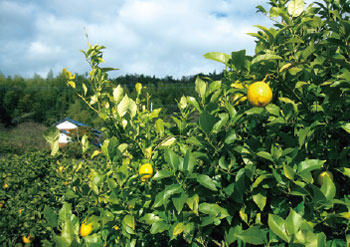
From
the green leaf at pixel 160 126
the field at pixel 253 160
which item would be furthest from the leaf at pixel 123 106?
the green leaf at pixel 160 126

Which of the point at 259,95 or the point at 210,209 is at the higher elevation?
the point at 259,95

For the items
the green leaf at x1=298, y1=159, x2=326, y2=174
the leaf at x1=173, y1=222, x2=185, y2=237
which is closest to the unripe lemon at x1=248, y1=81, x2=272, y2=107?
the green leaf at x1=298, y1=159, x2=326, y2=174

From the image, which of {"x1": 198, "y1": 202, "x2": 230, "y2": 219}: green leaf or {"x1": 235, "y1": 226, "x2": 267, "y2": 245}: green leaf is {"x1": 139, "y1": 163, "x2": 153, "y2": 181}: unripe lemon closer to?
{"x1": 198, "y1": 202, "x2": 230, "y2": 219}: green leaf

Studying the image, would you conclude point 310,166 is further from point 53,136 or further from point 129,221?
point 53,136

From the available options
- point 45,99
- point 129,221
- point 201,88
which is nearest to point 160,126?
point 201,88

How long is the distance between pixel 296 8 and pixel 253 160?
2.46 feet

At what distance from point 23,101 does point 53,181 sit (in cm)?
5430

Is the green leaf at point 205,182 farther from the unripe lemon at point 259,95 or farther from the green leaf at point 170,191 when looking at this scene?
the unripe lemon at point 259,95

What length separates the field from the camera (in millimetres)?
879

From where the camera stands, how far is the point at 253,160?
38.0 inches

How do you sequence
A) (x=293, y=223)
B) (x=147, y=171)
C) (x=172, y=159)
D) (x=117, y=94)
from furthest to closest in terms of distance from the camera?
1. (x=117, y=94)
2. (x=147, y=171)
3. (x=172, y=159)
4. (x=293, y=223)

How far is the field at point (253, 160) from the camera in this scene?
0.88 m

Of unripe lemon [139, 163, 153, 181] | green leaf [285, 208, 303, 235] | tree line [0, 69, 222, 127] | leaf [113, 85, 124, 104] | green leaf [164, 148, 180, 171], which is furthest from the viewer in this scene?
tree line [0, 69, 222, 127]

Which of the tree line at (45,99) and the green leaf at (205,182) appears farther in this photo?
the tree line at (45,99)
